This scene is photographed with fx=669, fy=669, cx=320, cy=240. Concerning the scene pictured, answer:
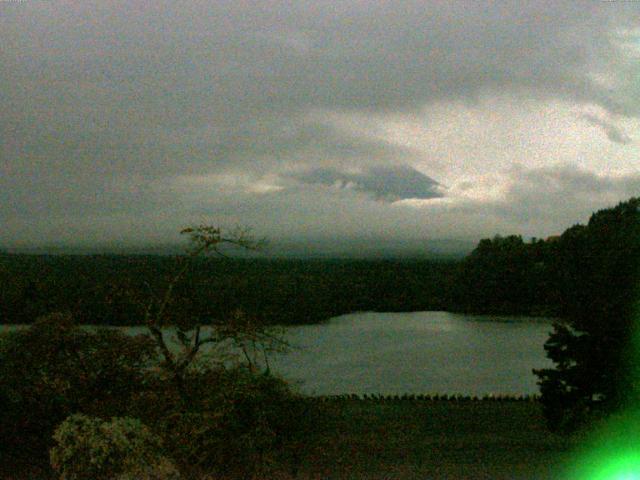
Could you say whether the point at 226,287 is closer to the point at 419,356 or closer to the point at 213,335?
the point at 419,356

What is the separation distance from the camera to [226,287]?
24.4 metres

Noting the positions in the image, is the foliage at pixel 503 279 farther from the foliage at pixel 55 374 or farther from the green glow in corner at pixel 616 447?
the foliage at pixel 55 374

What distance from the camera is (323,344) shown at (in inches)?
1080

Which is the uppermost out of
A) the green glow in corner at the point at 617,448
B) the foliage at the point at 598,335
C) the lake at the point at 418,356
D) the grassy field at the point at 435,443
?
the foliage at the point at 598,335

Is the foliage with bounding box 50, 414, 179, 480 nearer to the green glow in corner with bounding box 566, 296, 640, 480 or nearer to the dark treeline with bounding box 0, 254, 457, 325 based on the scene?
the dark treeline with bounding box 0, 254, 457, 325

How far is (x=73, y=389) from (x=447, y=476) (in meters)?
5.33

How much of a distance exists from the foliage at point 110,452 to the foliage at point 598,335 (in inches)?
223

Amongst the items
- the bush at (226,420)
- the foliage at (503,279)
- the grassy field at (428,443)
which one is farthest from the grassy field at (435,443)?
A: the foliage at (503,279)

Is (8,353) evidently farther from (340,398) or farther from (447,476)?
(340,398)

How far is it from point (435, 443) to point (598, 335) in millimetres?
3534

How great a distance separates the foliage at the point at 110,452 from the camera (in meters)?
6.80

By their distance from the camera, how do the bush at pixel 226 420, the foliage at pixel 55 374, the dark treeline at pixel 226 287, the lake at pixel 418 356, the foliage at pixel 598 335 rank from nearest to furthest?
the bush at pixel 226 420
the foliage at pixel 55 374
the foliage at pixel 598 335
the dark treeline at pixel 226 287
the lake at pixel 418 356

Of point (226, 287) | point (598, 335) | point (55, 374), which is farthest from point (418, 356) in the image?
point (55, 374)

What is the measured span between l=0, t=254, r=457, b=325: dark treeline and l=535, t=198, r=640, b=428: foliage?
14.4 feet
